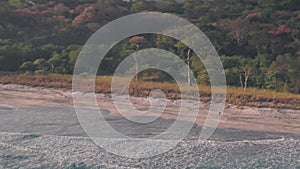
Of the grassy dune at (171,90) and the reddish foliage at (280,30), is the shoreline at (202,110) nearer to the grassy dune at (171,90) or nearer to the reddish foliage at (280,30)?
the grassy dune at (171,90)

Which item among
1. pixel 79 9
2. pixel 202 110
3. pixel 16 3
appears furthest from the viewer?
pixel 16 3

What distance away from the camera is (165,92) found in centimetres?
1130

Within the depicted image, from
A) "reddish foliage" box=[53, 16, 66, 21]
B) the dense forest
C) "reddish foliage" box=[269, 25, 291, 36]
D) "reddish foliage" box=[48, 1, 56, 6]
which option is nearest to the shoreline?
the dense forest

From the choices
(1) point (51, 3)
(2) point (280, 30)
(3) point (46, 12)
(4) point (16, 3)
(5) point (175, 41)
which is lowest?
(5) point (175, 41)

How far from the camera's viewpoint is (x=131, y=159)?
269 inches

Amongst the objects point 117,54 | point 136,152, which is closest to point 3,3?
point 117,54

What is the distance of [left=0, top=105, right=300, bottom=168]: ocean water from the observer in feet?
22.1

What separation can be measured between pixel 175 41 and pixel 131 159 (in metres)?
7.64

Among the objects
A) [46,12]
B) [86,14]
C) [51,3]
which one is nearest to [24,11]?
[46,12]

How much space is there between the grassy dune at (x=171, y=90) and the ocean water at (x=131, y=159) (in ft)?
6.03

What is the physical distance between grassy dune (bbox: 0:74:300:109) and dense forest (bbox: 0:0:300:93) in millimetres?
571

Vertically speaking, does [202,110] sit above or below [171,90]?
below

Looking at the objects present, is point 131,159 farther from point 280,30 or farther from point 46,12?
point 46,12

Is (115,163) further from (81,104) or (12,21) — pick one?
(12,21)
